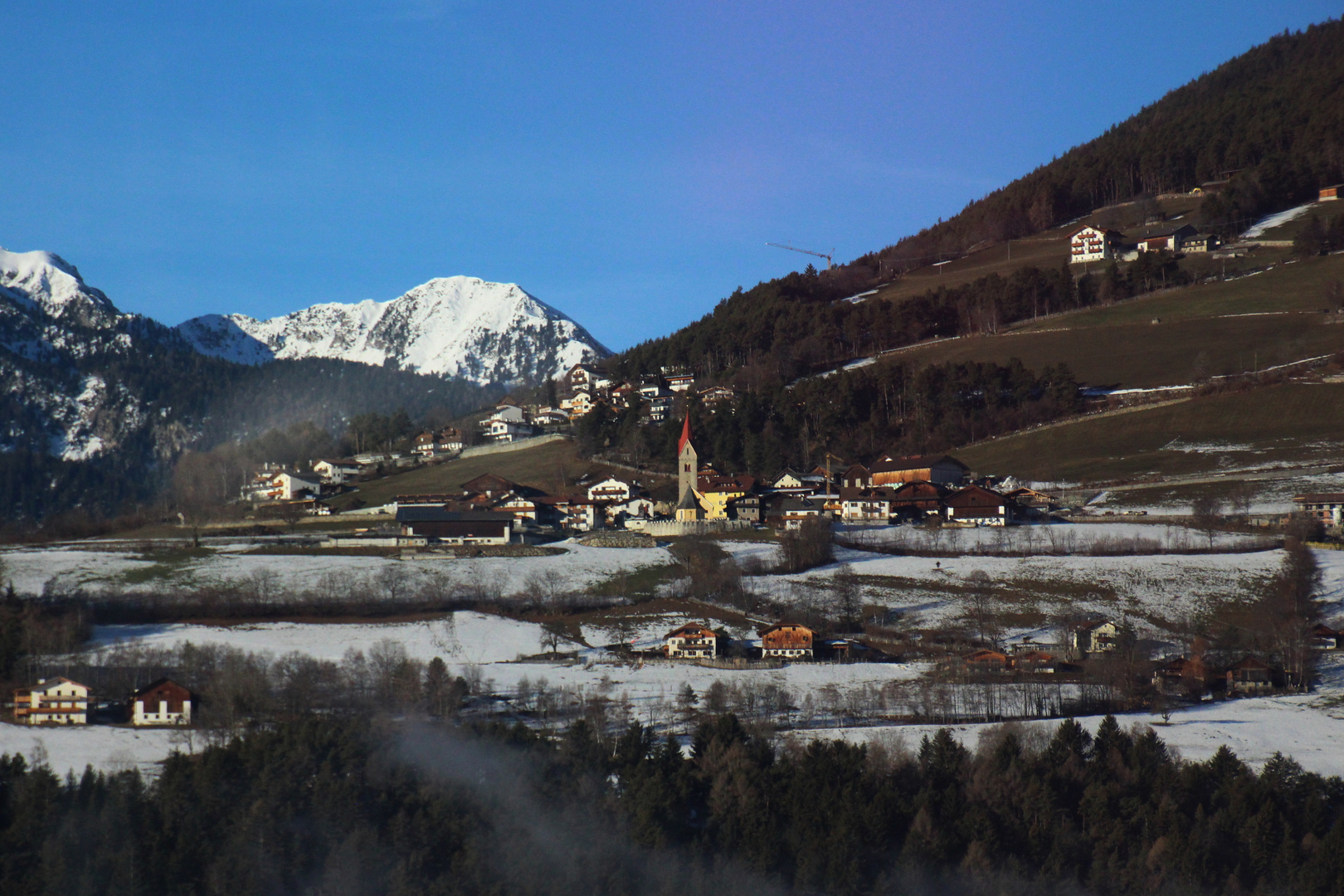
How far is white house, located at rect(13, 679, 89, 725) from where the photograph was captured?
1848 inches

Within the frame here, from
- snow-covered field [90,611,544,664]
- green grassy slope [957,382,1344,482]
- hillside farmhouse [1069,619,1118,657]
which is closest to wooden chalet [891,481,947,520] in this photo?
green grassy slope [957,382,1344,482]

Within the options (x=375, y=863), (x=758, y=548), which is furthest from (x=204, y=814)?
(x=758, y=548)

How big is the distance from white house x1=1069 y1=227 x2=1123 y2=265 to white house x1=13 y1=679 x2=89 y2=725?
112 m

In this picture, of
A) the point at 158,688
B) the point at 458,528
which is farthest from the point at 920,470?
the point at 158,688

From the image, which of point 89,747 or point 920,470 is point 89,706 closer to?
point 89,747

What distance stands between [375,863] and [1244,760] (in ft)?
93.3

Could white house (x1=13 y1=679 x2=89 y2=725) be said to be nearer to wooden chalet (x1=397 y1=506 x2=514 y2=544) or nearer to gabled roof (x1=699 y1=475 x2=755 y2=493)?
wooden chalet (x1=397 y1=506 x2=514 y2=544)

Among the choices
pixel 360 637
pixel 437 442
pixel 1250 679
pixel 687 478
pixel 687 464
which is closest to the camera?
pixel 1250 679

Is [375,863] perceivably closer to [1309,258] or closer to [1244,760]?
[1244,760]

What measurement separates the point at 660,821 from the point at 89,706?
2423 cm

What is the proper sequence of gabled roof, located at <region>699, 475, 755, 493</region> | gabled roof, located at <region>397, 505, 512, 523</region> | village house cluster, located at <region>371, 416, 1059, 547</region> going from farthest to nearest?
gabled roof, located at <region>699, 475, 755, 493</region> < gabled roof, located at <region>397, 505, 512, 523</region> < village house cluster, located at <region>371, 416, 1059, 547</region>

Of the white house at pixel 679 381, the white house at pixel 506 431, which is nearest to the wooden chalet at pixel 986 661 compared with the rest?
the white house at pixel 679 381

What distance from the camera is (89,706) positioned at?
157 ft

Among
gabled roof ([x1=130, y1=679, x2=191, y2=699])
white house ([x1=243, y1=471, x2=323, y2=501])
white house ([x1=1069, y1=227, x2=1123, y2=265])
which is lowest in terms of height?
gabled roof ([x1=130, y1=679, x2=191, y2=699])
